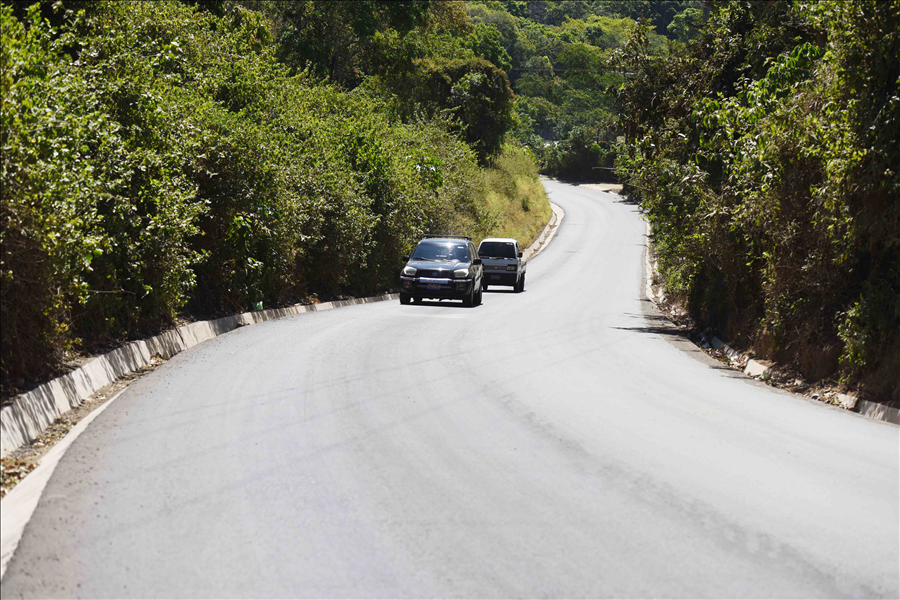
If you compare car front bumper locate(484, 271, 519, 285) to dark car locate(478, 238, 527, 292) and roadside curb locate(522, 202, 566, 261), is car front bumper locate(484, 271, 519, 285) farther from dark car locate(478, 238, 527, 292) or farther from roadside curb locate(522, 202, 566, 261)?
roadside curb locate(522, 202, 566, 261)

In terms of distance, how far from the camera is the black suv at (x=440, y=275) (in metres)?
25.1

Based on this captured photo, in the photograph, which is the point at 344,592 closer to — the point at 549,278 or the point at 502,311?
the point at 502,311

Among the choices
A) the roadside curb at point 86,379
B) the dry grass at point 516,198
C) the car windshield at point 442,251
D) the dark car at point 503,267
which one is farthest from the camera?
the dry grass at point 516,198

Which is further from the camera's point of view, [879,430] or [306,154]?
[306,154]

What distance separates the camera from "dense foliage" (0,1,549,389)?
29.9 ft

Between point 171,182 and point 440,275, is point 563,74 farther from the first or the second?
point 171,182

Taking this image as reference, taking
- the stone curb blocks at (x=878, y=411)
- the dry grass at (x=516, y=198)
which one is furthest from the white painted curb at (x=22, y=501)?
the dry grass at (x=516, y=198)

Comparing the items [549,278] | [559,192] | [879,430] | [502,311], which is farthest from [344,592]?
[559,192]

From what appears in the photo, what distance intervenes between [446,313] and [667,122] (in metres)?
7.20

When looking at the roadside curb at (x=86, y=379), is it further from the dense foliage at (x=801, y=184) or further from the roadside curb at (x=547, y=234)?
the roadside curb at (x=547, y=234)

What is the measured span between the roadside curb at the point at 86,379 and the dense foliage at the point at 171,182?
0.32 meters

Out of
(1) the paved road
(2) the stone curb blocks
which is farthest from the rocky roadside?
(2) the stone curb blocks

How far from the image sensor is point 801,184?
14.2 m

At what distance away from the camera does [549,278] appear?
46438 millimetres
